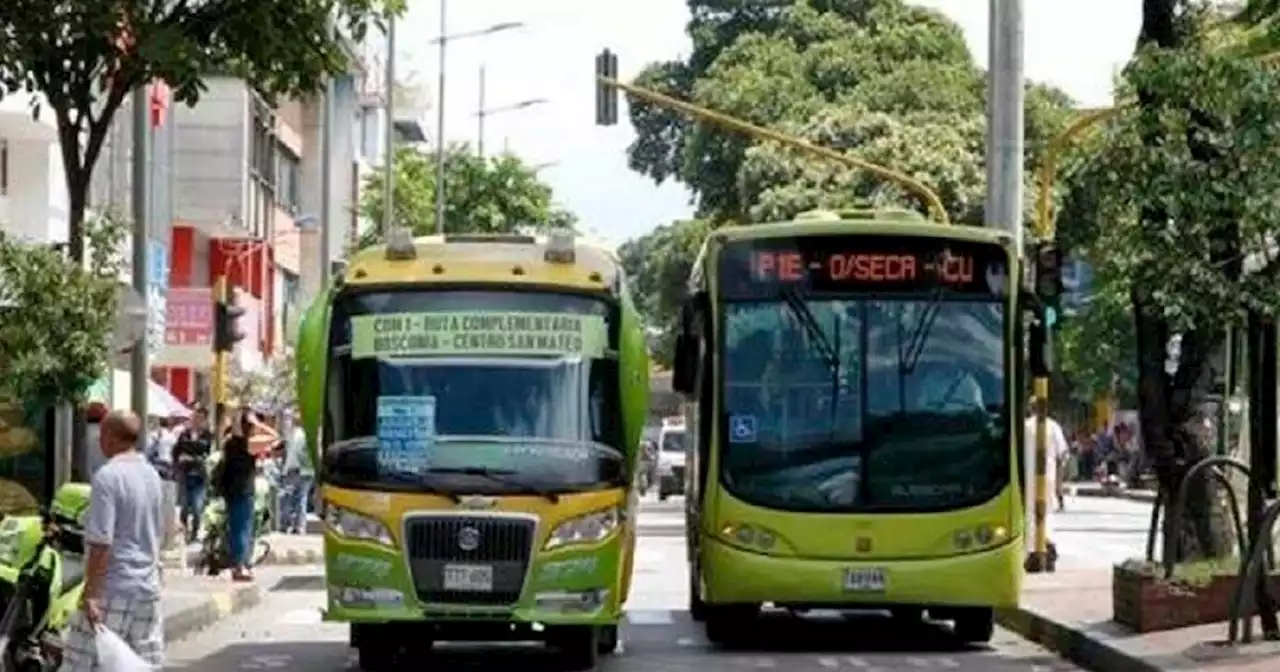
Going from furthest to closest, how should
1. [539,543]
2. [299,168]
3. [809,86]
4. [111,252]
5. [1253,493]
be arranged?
[299,168], [809,86], [111,252], [1253,493], [539,543]

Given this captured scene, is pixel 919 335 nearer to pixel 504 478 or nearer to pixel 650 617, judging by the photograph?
pixel 504 478

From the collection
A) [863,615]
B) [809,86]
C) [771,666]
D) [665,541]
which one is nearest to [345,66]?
[771,666]

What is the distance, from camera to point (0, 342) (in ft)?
70.6

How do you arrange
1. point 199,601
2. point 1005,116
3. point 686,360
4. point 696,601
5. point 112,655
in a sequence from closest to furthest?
point 112,655 < point 686,360 < point 696,601 < point 199,601 < point 1005,116

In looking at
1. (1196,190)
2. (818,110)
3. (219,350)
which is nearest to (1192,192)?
(1196,190)

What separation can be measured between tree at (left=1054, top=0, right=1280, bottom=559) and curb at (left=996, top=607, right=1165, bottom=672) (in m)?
1.15

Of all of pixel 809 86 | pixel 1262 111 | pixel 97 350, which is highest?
pixel 809 86

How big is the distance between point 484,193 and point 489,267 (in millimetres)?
62250

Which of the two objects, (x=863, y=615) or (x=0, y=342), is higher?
(x=0, y=342)

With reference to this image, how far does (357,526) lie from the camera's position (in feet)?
62.7

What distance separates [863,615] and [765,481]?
5.42m

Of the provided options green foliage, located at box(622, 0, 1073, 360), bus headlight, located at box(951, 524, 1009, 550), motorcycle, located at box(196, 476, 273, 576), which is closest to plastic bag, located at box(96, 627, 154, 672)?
bus headlight, located at box(951, 524, 1009, 550)

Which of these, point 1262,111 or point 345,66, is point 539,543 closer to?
point 345,66

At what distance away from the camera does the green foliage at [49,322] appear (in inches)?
842
